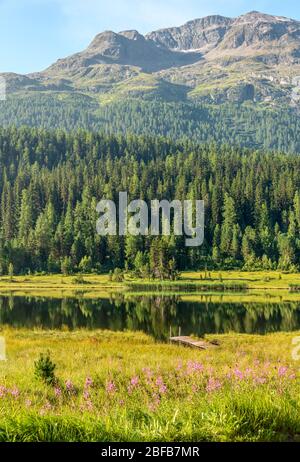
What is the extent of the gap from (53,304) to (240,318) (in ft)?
127

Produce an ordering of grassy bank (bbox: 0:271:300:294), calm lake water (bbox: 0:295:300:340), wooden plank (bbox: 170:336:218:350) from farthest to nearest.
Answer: grassy bank (bbox: 0:271:300:294) → calm lake water (bbox: 0:295:300:340) → wooden plank (bbox: 170:336:218:350)

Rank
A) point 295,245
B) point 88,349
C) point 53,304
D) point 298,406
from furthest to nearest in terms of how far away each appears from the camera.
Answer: point 295,245
point 53,304
point 88,349
point 298,406

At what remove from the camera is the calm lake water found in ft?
227

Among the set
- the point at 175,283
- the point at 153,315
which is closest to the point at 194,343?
the point at 153,315

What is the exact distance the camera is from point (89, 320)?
7644cm

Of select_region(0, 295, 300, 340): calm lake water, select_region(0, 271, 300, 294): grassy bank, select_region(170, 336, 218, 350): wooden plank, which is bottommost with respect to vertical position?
select_region(0, 271, 300, 294): grassy bank

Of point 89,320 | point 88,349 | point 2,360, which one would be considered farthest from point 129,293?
point 2,360

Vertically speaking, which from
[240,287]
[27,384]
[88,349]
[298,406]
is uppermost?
[298,406]

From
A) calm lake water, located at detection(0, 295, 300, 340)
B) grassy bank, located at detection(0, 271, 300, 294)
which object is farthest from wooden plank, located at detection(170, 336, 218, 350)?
grassy bank, located at detection(0, 271, 300, 294)

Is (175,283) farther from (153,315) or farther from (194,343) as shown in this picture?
(194,343)

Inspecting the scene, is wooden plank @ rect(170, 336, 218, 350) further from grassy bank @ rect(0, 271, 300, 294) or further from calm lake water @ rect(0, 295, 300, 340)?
grassy bank @ rect(0, 271, 300, 294)
